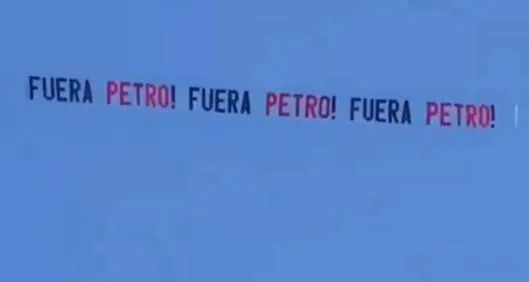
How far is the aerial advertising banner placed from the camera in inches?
Answer: 41.9

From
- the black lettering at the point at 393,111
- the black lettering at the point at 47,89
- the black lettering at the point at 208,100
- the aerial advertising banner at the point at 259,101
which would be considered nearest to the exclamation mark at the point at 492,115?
the aerial advertising banner at the point at 259,101

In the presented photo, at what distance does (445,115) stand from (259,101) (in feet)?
0.72

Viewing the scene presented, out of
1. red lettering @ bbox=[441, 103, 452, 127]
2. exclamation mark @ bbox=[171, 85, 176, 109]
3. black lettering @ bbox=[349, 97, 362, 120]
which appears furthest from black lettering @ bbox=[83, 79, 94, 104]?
red lettering @ bbox=[441, 103, 452, 127]

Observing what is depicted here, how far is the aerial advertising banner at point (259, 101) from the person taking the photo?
3.49ft

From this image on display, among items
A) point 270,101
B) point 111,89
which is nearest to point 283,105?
point 270,101

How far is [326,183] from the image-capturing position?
1134 mm

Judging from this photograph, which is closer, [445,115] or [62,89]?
[445,115]

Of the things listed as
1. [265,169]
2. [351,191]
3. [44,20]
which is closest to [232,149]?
[265,169]

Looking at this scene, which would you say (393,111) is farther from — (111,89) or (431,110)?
(111,89)

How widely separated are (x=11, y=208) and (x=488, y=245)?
2.03 ft

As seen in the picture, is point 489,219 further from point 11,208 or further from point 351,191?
point 11,208

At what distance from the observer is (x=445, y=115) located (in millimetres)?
1068

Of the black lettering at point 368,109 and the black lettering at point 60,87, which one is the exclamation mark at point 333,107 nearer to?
the black lettering at point 368,109

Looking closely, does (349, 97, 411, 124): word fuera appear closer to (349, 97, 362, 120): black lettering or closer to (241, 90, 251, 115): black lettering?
(349, 97, 362, 120): black lettering
